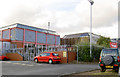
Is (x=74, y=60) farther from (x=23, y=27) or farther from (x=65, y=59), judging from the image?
(x=23, y=27)

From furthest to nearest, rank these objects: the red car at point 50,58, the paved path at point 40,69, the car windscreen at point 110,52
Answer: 1. the red car at point 50,58
2. the car windscreen at point 110,52
3. the paved path at point 40,69

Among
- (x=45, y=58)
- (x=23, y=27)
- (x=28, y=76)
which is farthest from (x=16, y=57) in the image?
(x=28, y=76)

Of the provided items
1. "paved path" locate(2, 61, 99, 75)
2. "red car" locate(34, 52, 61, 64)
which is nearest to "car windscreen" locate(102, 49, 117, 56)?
"paved path" locate(2, 61, 99, 75)

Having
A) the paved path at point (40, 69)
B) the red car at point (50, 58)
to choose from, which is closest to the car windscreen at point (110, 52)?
the paved path at point (40, 69)

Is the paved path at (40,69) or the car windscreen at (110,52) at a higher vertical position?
the car windscreen at (110,52)

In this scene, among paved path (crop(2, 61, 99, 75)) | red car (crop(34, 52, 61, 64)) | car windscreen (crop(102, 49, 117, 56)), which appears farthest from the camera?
red car (crop(34, 52, 61, 64))

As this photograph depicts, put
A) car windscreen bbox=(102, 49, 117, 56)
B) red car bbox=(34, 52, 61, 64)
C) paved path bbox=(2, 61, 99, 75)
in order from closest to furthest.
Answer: paved path bbox=(2, 61, 99, 75), car windscreen bbox=(102, 49, 117, 56), red car bbox=(34, 52, 61, 64)

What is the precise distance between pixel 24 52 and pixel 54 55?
952cm

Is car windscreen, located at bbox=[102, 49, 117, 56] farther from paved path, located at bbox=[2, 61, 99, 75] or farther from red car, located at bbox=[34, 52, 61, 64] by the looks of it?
red car, located at bbox=[34, 52, 61, 64]

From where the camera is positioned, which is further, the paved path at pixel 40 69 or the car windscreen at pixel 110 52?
the car windscreen at pixel 110 52

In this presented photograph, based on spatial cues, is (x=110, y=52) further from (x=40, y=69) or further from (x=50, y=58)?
(x=50, y=58)

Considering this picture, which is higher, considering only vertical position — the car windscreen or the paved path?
the car windscreen

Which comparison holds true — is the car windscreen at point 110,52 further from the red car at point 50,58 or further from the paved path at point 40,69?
the red car at point 50,58

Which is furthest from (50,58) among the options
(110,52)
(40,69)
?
(110,52)
